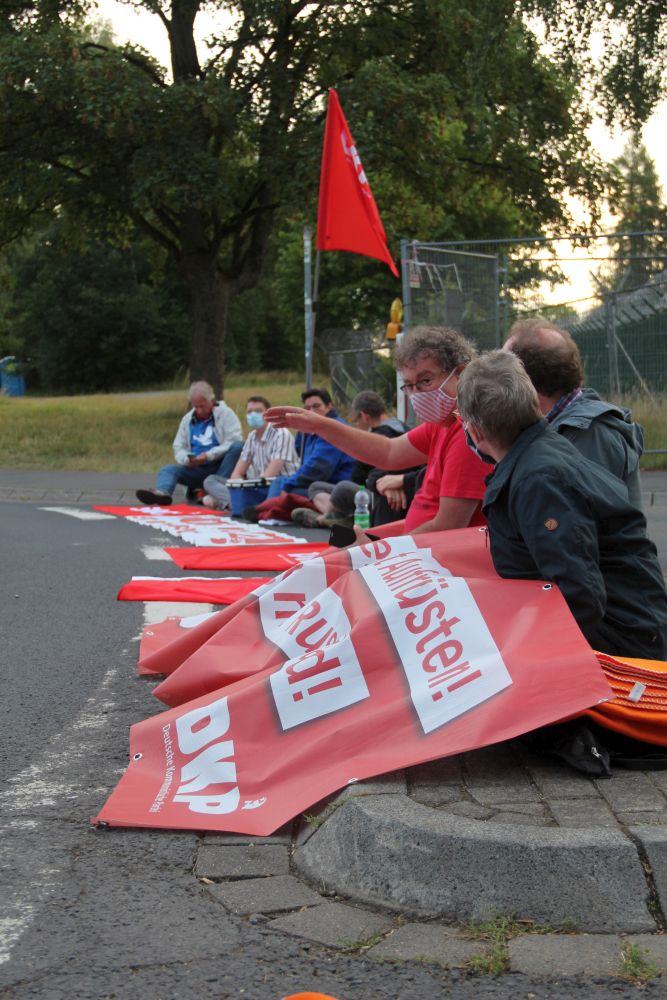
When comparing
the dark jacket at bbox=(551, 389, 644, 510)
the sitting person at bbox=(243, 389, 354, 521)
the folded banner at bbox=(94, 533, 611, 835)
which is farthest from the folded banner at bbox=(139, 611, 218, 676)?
the sitting person at bbox=(243, 389, 354, 521)

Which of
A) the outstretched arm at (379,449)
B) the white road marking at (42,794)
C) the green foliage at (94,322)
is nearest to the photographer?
the white road marking at (42,794)

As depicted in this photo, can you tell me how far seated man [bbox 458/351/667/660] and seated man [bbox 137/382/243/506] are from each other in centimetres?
1118

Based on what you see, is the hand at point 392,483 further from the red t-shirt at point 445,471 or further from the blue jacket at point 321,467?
the blue jacket at point 321,467

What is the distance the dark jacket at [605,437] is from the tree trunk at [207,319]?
69.7 ft

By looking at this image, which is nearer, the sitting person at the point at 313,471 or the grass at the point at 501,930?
the grass at the point at 501,930

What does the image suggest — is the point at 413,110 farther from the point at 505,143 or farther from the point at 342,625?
the point at 342,625

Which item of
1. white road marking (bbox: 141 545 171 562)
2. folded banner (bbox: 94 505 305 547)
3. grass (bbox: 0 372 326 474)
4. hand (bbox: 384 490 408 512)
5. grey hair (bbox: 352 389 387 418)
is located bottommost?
grass (bbox: 0 372 326 474)

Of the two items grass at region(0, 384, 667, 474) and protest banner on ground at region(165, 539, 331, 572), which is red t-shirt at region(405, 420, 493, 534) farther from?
grass at region(0, 384, 667, 474)

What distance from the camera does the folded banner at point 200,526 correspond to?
1132 cm

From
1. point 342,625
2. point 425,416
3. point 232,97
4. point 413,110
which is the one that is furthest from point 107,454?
point 342,625

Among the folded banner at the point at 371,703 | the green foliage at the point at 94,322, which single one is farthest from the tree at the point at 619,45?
the green foliage at the point at 94,322

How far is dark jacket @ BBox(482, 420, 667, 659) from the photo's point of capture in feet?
13.0

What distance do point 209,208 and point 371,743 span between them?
71.1 ft

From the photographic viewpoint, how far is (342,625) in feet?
14.9
